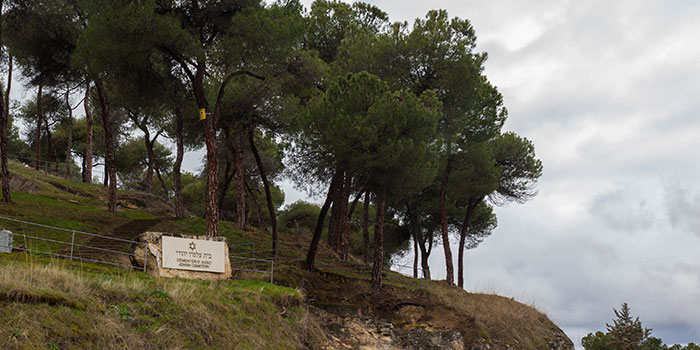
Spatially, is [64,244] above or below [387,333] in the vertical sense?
above

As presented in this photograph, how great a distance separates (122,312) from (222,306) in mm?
3480

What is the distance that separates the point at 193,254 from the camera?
1789 centimetres

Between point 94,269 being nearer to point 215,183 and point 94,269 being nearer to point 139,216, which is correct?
point 215,183

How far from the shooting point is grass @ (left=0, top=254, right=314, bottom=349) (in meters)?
9.81

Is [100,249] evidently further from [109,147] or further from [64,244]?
[109,147]

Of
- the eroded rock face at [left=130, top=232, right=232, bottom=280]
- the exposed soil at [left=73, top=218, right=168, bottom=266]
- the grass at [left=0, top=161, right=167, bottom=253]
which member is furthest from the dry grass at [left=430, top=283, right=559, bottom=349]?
the grass at [left=0, top=161, right=167, bottom=253]

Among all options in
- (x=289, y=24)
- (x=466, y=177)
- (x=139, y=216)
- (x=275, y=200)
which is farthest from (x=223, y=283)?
(x=275, y=200)

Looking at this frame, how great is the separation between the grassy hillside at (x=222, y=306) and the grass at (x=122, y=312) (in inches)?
1.0

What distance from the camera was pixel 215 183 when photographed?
22328 millimetres

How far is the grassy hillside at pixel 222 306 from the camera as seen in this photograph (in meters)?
10.4

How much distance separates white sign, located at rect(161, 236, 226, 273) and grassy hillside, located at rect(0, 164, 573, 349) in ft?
2.94

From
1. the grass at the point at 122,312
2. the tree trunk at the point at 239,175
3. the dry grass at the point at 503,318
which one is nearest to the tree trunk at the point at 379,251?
the dry grass at the point at 503,318

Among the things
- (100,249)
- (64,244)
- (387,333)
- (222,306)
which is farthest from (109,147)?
(222,306)

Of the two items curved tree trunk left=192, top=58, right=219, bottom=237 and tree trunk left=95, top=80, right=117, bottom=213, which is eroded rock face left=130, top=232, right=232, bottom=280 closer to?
curved tree trunk left=192, top=58, right=219, bottom=237
